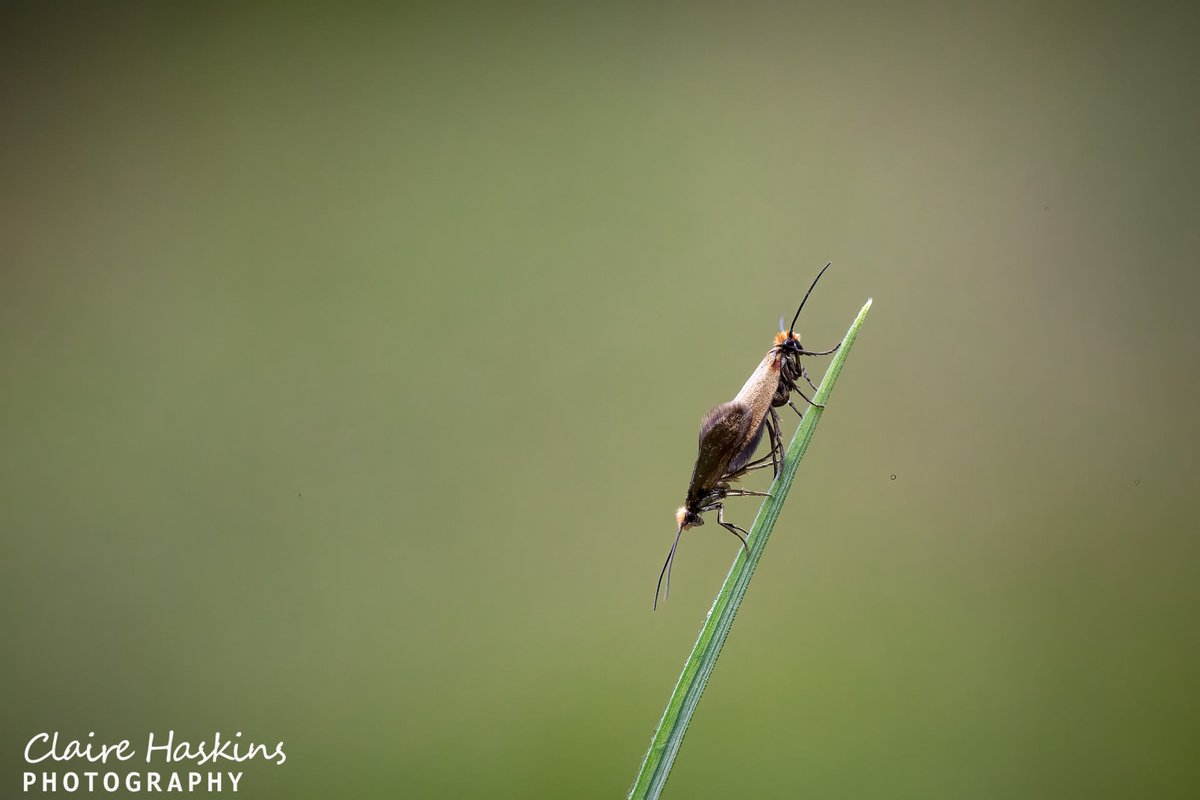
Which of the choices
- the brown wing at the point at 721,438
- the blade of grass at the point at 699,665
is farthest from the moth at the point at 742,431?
the blade of grass at the point at 699,665

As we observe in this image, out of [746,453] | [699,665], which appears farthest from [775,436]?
[699,665]

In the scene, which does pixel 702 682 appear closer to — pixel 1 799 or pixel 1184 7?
pixel 1 799

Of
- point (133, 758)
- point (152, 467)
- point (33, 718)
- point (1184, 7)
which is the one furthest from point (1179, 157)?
point (33, 718)

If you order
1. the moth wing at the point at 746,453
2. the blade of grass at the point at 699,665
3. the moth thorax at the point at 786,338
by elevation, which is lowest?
the blade of grass at the point at 699,665

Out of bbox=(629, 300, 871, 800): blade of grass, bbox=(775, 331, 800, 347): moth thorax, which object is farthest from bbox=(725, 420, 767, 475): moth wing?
bbox=(629, 300, 871, 800): blade of grass

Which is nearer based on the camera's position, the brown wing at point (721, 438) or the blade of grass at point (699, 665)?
the blade of grass at point (699, 665)

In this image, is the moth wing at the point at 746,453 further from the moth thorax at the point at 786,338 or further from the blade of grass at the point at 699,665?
the blade of grass at the point at 699,665

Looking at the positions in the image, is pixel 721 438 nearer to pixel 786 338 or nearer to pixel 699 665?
pixel 786 338

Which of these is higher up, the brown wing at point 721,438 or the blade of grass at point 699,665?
the brown wing at point 721,438
